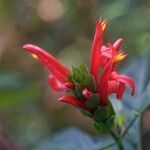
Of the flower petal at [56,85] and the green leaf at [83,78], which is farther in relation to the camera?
the flower petal at [56,85]

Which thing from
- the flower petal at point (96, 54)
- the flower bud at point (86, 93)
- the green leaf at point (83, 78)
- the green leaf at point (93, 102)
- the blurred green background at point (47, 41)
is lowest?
the green leaf at point (93, 102)

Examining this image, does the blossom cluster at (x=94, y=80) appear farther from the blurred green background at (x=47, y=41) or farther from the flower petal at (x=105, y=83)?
the blurred green background at (x=47, y=41)

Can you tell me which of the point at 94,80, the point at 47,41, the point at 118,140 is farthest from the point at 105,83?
the point at 47,41

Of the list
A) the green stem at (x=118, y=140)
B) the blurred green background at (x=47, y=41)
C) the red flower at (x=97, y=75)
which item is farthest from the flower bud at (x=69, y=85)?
the blurred green background at (x=47, y=41)

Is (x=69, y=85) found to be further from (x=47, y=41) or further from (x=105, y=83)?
(x=47, y=41)

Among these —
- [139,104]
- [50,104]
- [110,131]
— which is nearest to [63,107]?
[50,104]

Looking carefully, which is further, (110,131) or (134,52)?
(134,52)

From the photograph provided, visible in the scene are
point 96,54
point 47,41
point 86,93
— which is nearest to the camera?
point 86,93

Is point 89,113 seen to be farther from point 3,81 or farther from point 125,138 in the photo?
point 3,81
